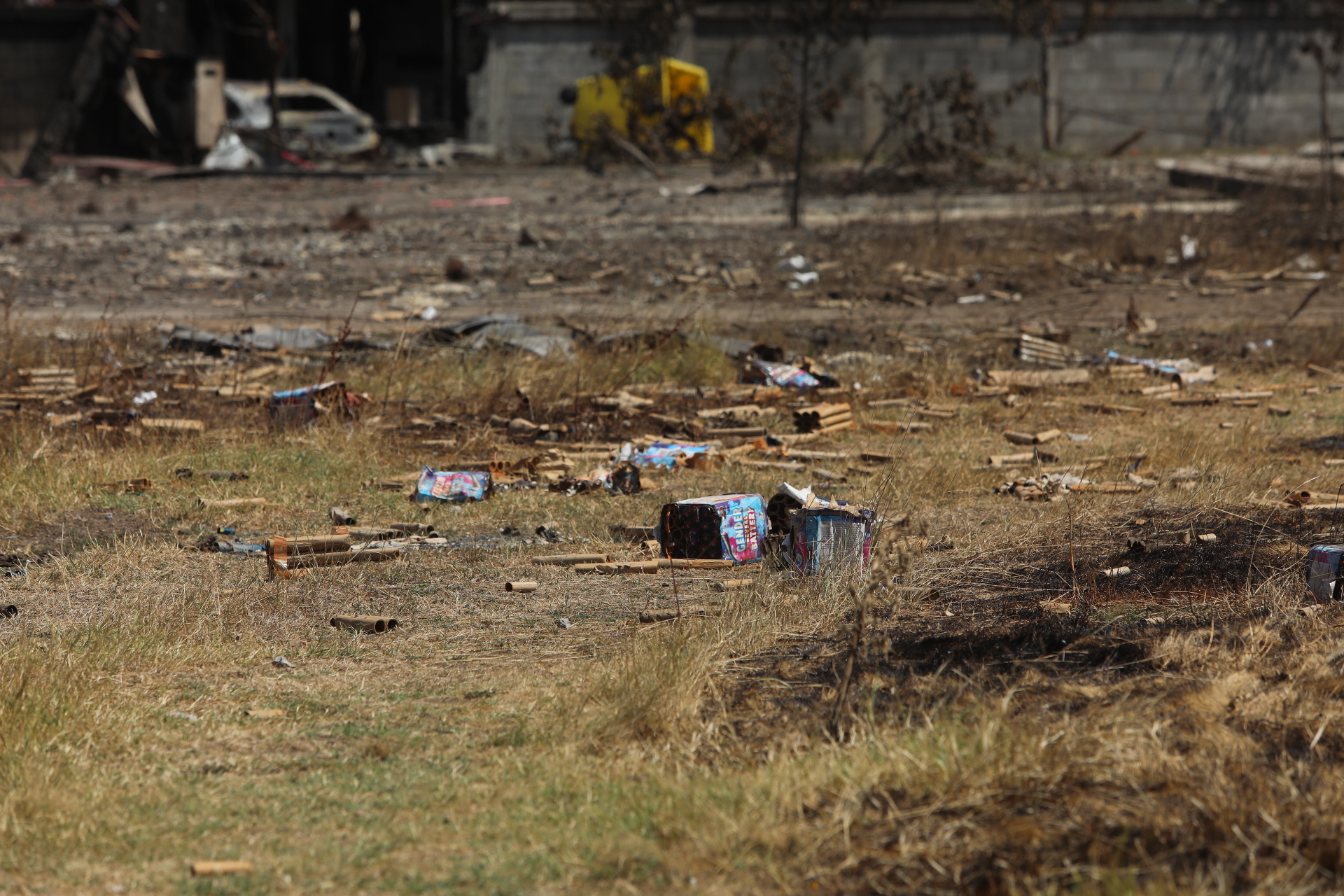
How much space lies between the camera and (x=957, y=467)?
22.8 ft

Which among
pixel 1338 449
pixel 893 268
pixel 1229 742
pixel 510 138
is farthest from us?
pixel 510 138

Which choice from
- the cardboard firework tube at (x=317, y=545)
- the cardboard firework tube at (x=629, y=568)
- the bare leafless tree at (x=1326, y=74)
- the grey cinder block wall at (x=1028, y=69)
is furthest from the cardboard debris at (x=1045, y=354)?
the grey cinder block wall at (x=1028, y=69)

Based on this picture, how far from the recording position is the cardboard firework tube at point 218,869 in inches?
116

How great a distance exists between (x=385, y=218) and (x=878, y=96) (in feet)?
33.7

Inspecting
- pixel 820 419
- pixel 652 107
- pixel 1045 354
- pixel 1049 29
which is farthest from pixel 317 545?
pixel 1049 29

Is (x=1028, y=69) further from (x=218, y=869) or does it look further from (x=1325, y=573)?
(x=218, y=869)

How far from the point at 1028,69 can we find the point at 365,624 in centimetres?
2421

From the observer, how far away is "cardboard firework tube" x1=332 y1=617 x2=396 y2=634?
472 centimetres

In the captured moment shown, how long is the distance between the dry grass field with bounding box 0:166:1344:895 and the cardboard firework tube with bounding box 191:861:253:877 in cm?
2

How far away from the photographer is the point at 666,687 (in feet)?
12.2

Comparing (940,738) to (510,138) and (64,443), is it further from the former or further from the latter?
(510,138)

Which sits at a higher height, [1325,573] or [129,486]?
[1325,573]

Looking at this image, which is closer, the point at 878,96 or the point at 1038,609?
the point at 1038,609

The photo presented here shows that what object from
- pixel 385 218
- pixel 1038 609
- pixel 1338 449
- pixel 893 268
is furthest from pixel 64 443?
pixel 385 218
